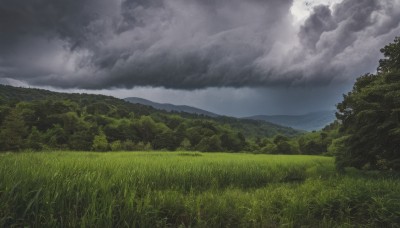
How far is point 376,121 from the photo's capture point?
14.4 metres

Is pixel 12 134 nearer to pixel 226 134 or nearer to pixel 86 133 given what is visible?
pixel 86 133

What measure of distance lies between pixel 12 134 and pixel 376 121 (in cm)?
6490

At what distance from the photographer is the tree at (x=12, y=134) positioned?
57.6 m

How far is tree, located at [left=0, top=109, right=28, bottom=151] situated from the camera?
57.6 metres

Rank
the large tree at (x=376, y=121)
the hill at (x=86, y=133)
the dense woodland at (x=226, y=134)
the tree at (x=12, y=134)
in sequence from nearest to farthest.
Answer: the large tree at (x=376, y=121) < the dense woodland at (x=226, y=134) < the tree at (x=12, y=134) < the hill at (x=86, y=133)

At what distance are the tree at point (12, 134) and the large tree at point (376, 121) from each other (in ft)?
187

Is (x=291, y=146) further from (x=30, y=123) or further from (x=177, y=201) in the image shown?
(x=177, y=201)

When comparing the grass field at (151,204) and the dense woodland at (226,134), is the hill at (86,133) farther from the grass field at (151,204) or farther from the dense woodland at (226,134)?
the grass field at (151,204)

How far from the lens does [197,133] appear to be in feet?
313

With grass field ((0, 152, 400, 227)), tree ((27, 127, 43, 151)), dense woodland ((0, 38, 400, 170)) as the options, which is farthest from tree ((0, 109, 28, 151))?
grass field ((0, 152, 400, 227))

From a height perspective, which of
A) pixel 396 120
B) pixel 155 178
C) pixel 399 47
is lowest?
pixel 155 178

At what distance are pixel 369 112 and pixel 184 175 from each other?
28.1 feet

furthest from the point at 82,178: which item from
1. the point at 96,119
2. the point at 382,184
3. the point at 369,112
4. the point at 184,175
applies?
the point at 96,119

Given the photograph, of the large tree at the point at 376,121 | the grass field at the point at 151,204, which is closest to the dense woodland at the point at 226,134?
the large tree at the point at 376,121
